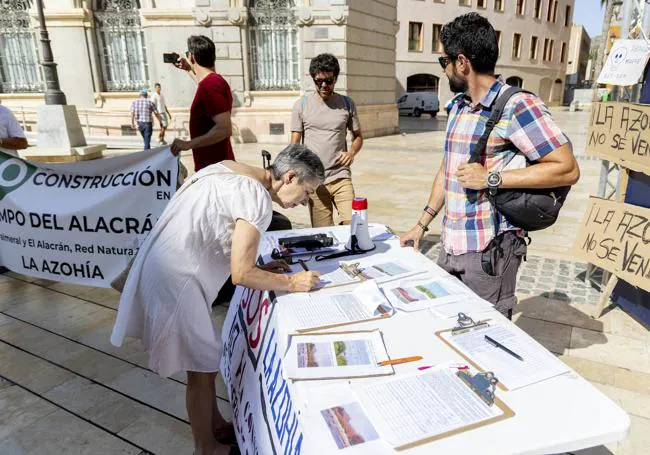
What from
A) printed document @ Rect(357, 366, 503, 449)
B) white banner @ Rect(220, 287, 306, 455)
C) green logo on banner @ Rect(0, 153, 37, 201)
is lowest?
white banner @ Rect(220, 287, 306, 455)

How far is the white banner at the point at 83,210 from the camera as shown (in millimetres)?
3871

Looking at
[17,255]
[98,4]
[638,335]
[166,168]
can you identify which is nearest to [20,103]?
[98,4]

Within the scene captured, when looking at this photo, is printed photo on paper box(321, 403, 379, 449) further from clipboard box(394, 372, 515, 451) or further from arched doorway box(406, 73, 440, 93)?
arched doorway box(406, 73, 440, 93)

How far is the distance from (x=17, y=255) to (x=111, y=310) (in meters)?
1.29

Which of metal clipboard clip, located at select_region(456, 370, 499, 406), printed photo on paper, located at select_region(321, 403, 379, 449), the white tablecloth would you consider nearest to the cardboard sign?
the white tablecloth

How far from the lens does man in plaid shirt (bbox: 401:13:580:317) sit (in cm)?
195

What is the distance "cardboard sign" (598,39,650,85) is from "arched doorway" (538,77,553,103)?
133 feet

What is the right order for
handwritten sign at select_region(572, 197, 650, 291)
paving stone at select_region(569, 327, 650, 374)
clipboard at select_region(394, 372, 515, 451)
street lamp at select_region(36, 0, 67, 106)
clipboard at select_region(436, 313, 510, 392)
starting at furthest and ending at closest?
street lamp at select_region(36, 0, 67, 106) → handwritten sign at select_region(572, 197, 650, 291) → paving stone at select_region(569, 327, 650, 374) → clipboard at select_region(436, 313, 510, 392) → clipboard at select_region(394, 372, 515, 451)

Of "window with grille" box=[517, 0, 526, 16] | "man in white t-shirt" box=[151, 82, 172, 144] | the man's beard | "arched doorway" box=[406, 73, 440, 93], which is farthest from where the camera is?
"window with grille" box=[517, 0, 526, 16]

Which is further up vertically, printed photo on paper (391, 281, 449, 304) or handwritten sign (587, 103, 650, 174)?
handwritten sign (587, 103, 650, 174)

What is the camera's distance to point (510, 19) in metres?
35.0

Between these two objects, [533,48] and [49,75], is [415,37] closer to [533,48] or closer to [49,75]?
[533,48]

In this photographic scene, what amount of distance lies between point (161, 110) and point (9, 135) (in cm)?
960

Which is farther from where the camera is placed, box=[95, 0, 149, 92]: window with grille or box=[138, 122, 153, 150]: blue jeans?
box=[95, 0, 149, 92]: window with grille
